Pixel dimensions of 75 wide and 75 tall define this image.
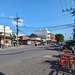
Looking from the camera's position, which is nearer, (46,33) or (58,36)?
(58,36)

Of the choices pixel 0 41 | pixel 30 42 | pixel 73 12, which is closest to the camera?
pixel 73 12

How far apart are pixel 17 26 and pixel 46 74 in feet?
99.8

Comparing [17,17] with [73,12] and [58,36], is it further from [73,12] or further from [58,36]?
[58,36]

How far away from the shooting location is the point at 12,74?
5.07 meters

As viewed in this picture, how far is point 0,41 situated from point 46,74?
30305 millimetres

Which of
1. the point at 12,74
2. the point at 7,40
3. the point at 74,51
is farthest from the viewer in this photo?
the point at 7,40

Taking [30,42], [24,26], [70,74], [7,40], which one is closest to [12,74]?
[70,74]

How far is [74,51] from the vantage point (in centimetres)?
1338

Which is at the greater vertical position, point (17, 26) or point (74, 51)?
point (17, 26)

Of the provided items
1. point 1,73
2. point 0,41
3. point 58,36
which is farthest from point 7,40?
point 58,36

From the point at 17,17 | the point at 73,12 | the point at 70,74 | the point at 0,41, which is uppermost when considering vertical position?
the point at 17,17

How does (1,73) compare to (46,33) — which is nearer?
(1,73)

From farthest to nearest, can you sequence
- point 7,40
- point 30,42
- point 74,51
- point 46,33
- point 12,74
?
1. point 46,33
2. point 30,42
3. point 7,40
4. point 74,51
5. point 12,74

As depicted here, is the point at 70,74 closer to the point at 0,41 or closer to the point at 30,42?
the point at 0,41
